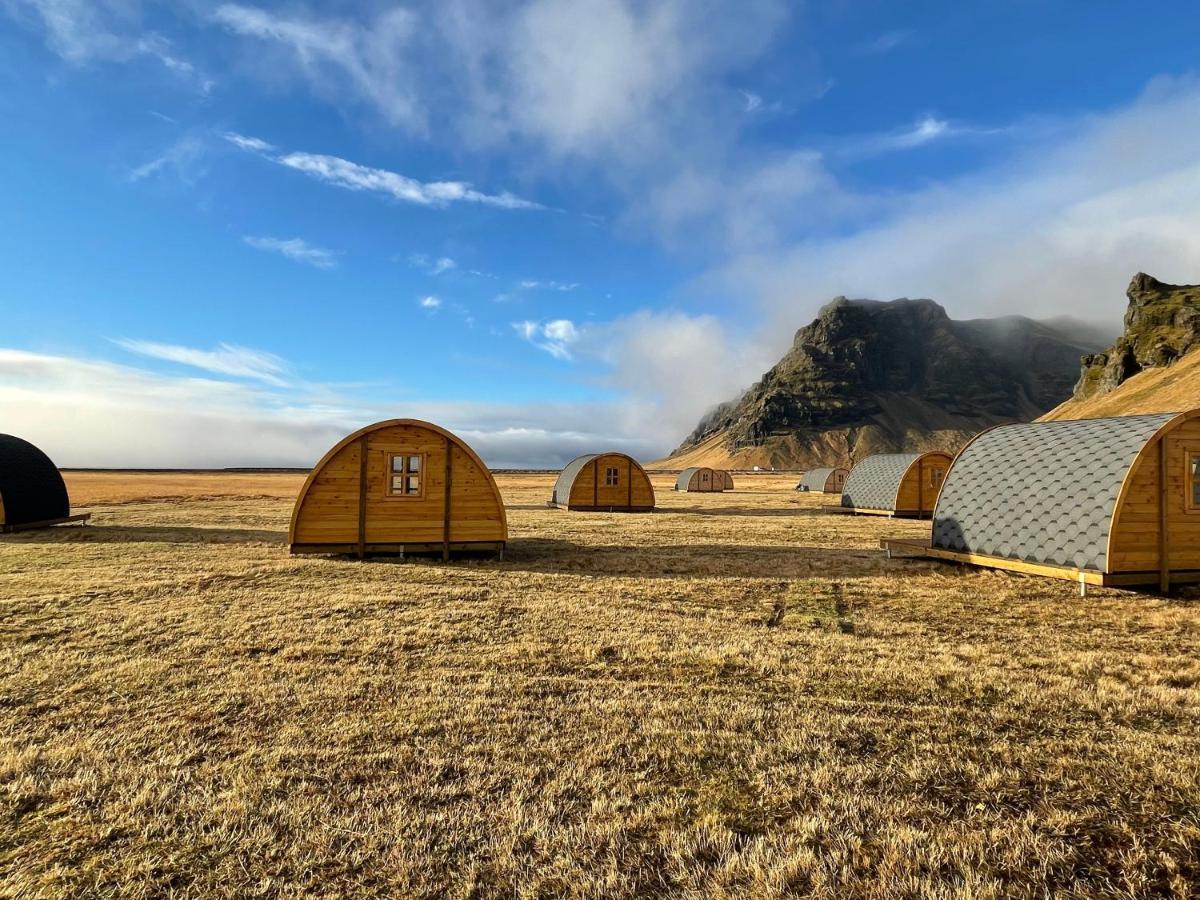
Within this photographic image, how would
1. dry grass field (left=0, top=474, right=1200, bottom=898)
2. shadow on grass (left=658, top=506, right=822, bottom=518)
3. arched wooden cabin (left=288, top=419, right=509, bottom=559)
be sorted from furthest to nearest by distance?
shadow on grass (left=658, top=506, right=822, bottom=518) < arched wooden cabin (left=288, top=419, right=509, bottom=559) < dry grass field (left=0, top=474, right=1200, bottom=898)

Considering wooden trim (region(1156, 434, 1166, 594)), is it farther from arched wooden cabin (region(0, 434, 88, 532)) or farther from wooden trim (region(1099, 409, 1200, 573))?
arched wooden cabin (region(0, 434, 88, 532))

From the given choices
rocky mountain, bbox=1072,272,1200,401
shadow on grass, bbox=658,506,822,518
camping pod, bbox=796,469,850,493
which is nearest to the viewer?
shadow on grass, bbox=658,506,822,518

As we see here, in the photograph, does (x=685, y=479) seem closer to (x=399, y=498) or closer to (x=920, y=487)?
(x=920, y=487)

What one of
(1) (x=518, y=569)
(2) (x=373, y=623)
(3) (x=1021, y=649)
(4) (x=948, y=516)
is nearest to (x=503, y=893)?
(2) (x=373, y=623)

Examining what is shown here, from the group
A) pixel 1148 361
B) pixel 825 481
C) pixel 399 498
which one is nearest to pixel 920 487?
pixel 825 481

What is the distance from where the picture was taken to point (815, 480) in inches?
2336

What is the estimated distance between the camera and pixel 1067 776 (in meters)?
4.74

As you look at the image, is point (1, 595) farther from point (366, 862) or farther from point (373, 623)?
point (366, 862)

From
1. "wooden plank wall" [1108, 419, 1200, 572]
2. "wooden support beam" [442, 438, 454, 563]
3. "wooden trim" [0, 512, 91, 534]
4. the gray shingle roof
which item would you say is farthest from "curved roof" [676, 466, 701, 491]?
"wooden plank wall" [1108, 419, 1200, 572]

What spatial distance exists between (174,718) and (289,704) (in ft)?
3.31

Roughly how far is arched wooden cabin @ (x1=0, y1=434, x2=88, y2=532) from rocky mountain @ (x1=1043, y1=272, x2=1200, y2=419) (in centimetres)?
12510

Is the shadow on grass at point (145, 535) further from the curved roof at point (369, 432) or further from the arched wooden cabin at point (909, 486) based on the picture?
the arched wooden cabin at point (909, 486)

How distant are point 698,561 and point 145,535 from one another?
760 inches

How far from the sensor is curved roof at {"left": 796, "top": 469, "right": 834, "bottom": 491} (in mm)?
57244
